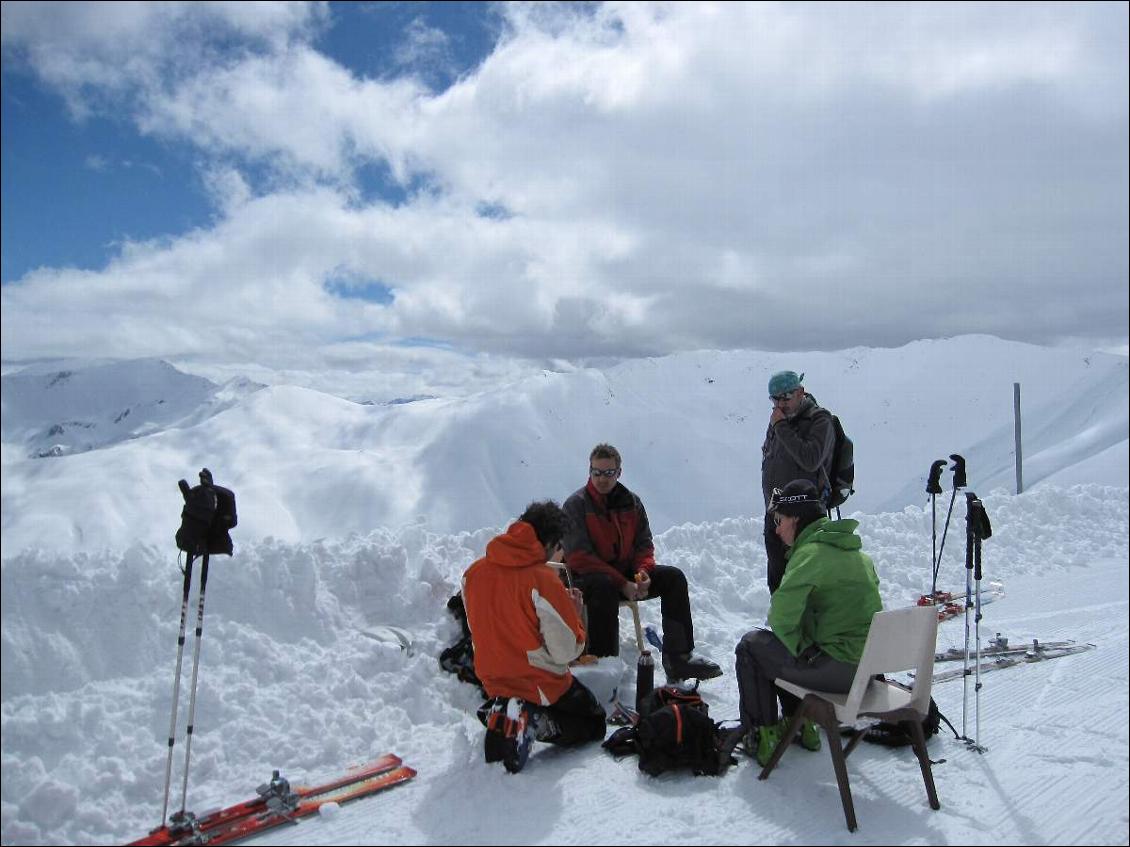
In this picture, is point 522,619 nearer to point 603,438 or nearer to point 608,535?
point 608,535

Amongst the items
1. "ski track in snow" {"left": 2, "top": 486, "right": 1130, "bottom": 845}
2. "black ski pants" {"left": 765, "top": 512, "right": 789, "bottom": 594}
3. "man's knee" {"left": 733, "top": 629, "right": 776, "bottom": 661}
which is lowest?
"ski track in snow" {"left": 2, "top": 486, "right": 1130, "bottom": 845}

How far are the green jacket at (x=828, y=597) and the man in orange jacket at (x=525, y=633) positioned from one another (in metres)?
1.15

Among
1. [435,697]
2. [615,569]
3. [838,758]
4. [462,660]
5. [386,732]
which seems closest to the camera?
[838,758]

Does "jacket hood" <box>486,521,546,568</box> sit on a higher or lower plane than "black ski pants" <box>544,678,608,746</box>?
higher

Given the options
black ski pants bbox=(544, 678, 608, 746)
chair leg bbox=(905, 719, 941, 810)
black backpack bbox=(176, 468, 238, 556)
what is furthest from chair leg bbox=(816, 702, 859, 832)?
black backpack bbox=(176, 468, 238, 556)

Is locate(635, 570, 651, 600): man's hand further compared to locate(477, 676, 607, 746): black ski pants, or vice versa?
locate(635, 570, 651, 600): man's hand

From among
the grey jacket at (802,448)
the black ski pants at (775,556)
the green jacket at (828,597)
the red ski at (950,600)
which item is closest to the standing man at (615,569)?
the black ski pants at (775,556)

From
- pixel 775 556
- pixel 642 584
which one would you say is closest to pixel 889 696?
pixel 775 556

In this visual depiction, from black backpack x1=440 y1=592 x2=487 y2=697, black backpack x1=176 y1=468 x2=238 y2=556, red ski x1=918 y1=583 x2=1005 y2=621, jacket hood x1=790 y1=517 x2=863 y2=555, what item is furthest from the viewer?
red ski x1=918 y1=583 x2=1005 y2=621

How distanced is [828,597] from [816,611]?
0.10 m

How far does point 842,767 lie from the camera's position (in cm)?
367

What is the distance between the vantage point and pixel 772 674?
4.25 meters

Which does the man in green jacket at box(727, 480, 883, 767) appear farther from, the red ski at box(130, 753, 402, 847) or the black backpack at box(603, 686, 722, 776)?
the red ski at box(130, 753, 402, 847)

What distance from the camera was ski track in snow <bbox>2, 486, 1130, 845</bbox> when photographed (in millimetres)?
3744
